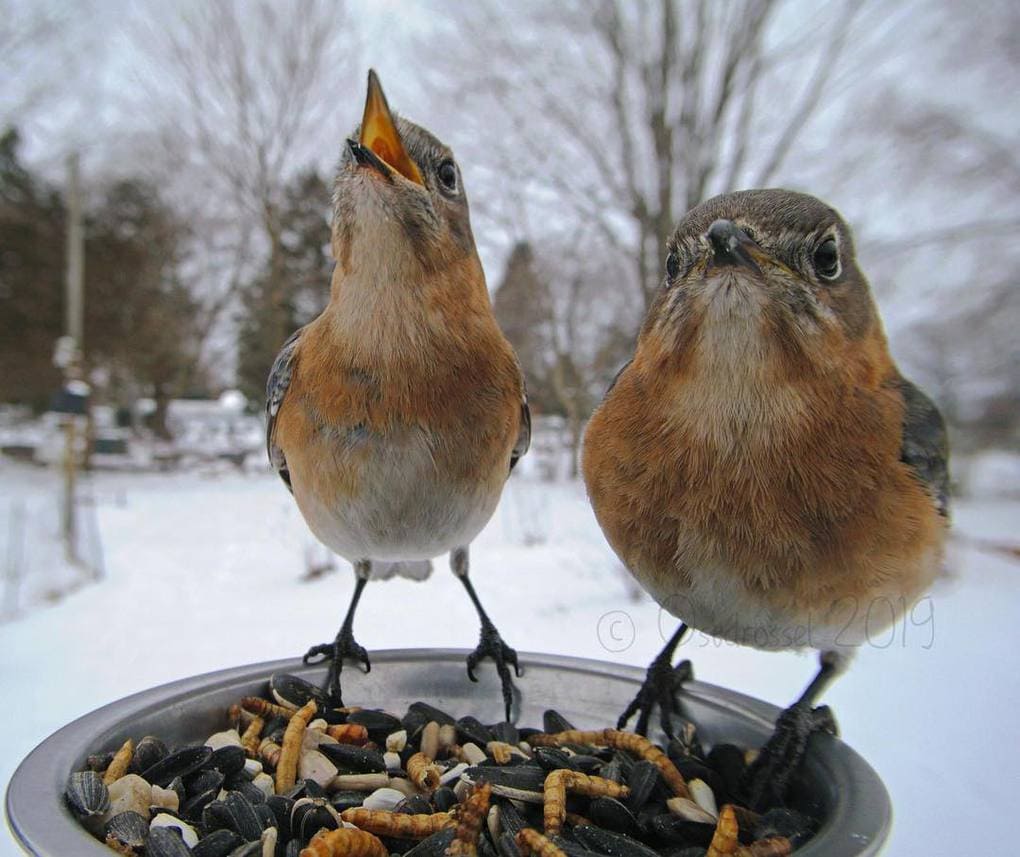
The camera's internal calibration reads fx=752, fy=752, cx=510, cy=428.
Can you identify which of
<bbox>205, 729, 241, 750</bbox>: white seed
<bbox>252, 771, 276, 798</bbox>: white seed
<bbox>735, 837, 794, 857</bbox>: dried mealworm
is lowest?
<bbox>252, 771, 276, 798</bbox>: white seed

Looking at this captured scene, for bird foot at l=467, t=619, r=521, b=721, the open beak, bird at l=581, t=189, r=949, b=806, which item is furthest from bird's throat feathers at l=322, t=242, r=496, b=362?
bird foot at l=467, t=619, r=521, b=721

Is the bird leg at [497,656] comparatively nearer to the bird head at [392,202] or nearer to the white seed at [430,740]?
the white seed at [430,740]

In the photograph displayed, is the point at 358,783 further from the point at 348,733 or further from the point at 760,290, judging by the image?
the point at 760,290

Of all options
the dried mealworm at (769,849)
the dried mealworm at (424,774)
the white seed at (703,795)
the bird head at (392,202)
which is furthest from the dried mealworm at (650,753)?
the bird head at (392,202)

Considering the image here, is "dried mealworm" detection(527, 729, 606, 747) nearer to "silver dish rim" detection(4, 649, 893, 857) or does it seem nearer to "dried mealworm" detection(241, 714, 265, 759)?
"silver dish rim" detection(4, 649, 893, 857)

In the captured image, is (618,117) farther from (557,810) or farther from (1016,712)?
(557,810)

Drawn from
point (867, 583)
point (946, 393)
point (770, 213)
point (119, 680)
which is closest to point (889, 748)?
point (867, 583)

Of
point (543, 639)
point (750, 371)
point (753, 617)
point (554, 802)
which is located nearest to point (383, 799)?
point (554, 802)
